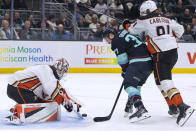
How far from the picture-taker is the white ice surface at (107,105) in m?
3.91

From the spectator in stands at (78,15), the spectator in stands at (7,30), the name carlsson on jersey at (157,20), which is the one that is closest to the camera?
the name carlsson on jersey at (157,20)

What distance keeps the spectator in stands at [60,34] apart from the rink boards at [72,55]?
152 millimetres

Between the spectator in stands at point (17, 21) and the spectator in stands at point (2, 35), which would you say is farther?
the spectator in stands at point (17, 21)

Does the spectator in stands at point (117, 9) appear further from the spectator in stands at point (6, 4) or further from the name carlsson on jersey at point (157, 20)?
the name carlsson on jersey at point (157, 20)

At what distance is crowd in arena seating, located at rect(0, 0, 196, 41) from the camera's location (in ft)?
31.8

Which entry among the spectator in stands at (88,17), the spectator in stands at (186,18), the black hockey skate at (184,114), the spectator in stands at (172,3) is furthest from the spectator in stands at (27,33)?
the black hockey skate at (184,114)

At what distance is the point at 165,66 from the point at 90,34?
6207mm

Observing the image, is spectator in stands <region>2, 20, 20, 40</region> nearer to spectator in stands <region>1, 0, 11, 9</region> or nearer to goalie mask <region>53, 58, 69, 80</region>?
spectator in stands <region>1, 0, 11, 9</region>

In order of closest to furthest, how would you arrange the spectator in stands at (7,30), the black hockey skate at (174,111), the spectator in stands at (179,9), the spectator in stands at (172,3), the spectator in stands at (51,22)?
the black hockey skate at (174,111) < the spectator in stands at (7,30) < the spectator in stands at (51,22) < the spectator in stands at (179,9) < the spectator in stands at (172,3)

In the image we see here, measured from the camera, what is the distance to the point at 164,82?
13.8 ft

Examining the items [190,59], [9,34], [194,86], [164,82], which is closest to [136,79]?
[164,82]

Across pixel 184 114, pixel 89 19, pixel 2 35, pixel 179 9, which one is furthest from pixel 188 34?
pixel 184 114

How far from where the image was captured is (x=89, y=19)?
11.2 m

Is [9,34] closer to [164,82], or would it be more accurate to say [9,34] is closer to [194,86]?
[194,86]
